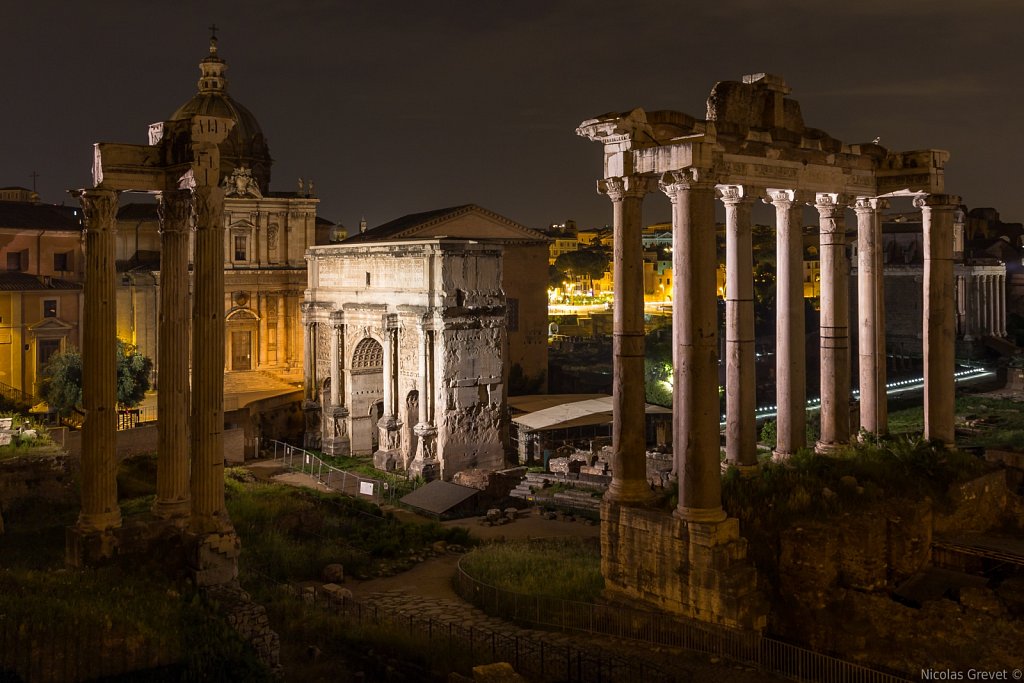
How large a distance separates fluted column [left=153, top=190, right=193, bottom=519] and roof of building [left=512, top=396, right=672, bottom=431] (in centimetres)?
2161

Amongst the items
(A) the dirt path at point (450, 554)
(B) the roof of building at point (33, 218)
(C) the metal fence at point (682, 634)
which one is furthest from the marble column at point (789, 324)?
Answer: (B) the roof of building at point (33, 218)

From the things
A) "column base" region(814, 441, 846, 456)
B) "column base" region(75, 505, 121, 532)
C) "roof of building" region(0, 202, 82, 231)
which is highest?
"roof of building" region(0, 202, 82, 231)

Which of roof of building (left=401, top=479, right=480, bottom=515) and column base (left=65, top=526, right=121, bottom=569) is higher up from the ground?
column base (left=65, top=526, right=121, bottom=569)

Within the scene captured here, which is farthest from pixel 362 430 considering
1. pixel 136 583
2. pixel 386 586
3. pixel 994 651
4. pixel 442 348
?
pixel 994 651

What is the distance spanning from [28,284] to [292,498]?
17899 mm

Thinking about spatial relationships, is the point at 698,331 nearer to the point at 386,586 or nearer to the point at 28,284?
the point at 386,586

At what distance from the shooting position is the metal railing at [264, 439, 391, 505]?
31.1 meters

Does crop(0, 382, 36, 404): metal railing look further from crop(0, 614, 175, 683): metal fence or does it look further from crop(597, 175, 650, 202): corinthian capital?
crop(597, 175, 650, 202): corinthian capital

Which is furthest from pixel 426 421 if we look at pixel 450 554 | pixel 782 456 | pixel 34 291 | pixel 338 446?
pixel 782 456

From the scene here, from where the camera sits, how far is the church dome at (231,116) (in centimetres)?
4747

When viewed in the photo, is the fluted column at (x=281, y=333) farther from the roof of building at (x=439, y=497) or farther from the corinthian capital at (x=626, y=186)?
the corinthian capital at (x=626, y=186)

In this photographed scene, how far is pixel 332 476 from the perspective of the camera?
3447 cm

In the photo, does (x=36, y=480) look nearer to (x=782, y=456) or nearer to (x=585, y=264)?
(x=782, y=456)

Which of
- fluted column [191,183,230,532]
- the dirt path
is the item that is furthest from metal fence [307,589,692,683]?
fluted column [191,183,230,532]
